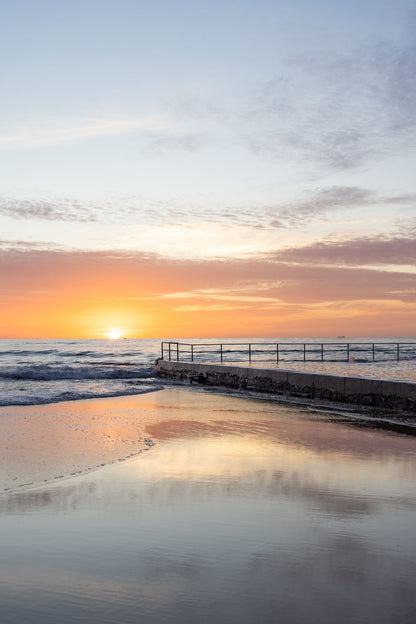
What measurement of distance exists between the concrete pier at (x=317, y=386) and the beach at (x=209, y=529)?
319 cm

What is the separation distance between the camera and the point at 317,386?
14422 millimetres

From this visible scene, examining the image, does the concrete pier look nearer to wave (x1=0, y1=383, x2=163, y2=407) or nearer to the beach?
wave (x1=0, y1=383, x2=163, y2=407)

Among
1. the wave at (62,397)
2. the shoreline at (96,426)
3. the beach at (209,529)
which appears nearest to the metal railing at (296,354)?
the wave at (62,397)

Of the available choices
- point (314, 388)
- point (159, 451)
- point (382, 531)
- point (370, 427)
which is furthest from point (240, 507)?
point (314, 388)

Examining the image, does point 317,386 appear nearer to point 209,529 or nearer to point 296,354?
point 209,529

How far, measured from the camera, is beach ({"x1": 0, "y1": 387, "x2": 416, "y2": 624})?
298 centimetres

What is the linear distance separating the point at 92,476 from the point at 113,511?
1510mm

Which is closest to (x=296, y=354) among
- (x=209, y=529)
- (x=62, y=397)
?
(x=62, y=397)

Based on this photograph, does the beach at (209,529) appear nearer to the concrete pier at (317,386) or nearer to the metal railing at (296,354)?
the concrete pier at (317,386)

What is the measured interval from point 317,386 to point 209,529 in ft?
34.8

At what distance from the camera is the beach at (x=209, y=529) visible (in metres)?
2.98

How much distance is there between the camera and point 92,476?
6.10m

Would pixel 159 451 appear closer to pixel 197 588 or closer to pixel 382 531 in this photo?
pixel 382 531

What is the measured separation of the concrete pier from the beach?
3.19 m
